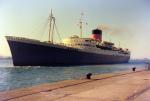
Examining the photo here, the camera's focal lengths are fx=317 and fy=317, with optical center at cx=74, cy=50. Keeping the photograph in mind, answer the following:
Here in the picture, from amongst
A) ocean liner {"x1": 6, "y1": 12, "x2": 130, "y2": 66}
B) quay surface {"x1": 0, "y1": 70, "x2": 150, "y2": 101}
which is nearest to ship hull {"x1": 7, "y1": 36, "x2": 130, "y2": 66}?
ocean liner {"x1": 6, "y1": 12, "x2": 130, "y2": 66}

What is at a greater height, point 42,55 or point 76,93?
point 42,55

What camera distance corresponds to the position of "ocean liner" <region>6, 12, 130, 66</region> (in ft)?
121

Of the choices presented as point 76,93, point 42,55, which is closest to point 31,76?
point 42,55

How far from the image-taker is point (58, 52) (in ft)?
136

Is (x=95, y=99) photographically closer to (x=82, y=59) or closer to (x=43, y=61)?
(x=43, y=61)

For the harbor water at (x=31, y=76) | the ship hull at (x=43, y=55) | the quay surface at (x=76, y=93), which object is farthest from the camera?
the ship hull at (x=43, y=55)

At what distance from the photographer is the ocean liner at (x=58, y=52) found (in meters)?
36.8

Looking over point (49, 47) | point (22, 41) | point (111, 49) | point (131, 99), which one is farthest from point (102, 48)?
point (131, 99)

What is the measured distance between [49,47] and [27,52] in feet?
11.3

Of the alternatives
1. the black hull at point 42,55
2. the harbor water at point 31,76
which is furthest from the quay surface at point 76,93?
the black hull at point 42,55

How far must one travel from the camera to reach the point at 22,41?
1458 inches

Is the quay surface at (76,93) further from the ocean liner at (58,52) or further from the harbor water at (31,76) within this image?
the ocean liner at (58,52)

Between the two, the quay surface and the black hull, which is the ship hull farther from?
the quay surface

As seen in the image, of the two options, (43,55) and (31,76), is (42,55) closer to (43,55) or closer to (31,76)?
(43,55)
